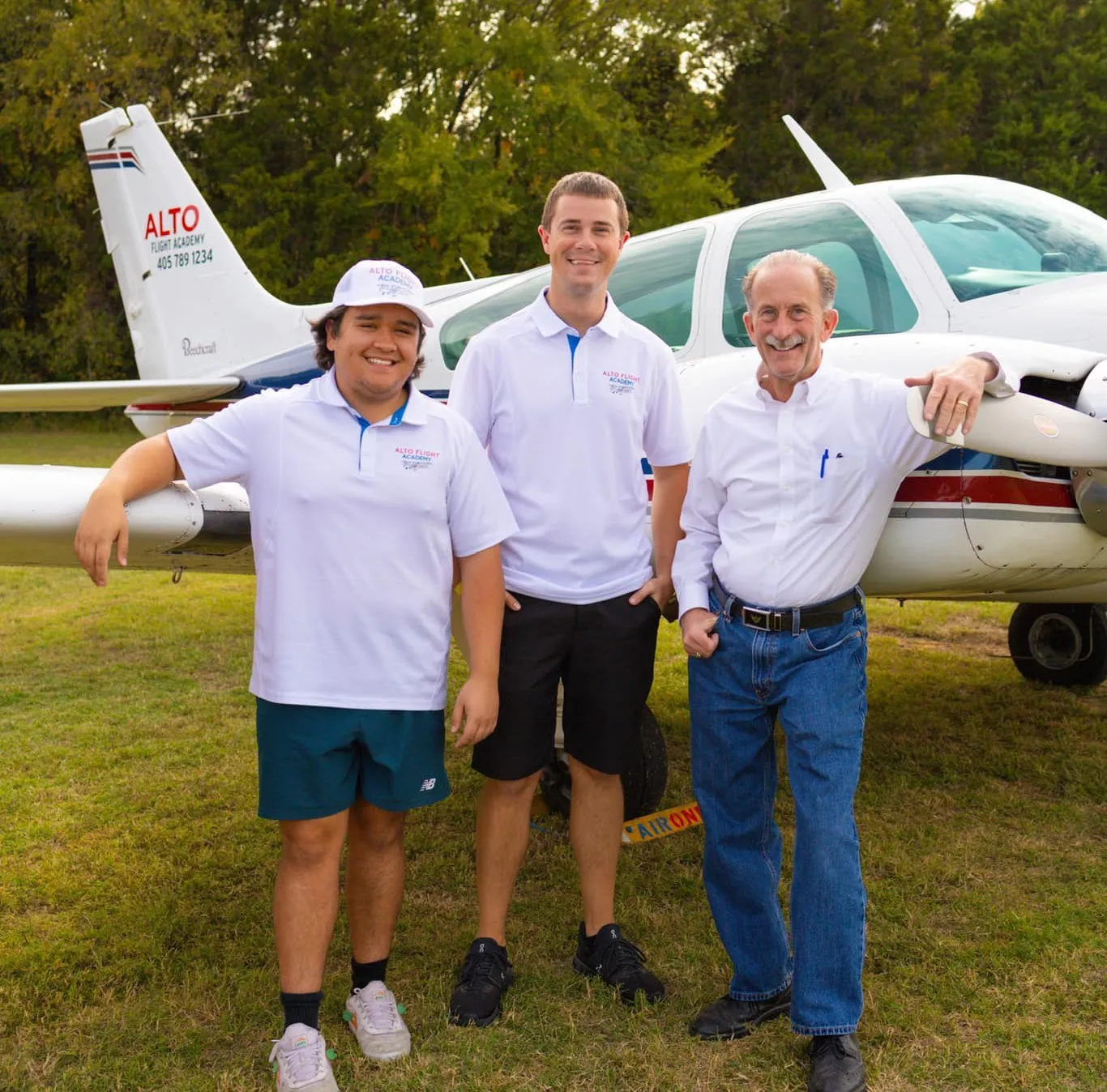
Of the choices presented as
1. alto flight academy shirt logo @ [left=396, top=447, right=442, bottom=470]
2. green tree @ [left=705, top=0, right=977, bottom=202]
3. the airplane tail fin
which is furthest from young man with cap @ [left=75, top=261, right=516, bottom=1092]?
green tree @ [left=705, top=0, right=977, bottom=202]

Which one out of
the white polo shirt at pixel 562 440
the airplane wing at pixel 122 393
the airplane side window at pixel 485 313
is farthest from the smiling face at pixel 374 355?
the airplane wing at pixel 122 393

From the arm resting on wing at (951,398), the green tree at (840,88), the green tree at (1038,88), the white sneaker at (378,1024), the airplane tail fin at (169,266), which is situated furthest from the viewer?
the green tree at (840,88)

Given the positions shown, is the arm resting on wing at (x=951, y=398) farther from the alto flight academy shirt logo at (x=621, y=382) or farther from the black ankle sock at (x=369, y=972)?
the black ankle sock at (x=369, y=972)

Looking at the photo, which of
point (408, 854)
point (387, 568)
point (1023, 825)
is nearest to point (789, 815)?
point (1023, 825)

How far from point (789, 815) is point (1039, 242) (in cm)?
215

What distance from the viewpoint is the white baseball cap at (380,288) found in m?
2.33

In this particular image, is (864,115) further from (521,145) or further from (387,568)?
(387,568)

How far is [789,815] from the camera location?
4098mm

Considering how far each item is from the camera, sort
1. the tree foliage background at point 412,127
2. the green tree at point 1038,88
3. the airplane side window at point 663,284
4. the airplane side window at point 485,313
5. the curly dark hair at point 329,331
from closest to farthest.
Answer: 1. the curly dark hair at point 329,331
2. the airplane side window at point 663,284
3. the airplane side window at point 485,313
4. the tree foliage background at point 412,127
5. the green tree at point 1038,88

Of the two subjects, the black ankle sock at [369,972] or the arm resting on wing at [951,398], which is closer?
the arm resting on wing at [951,398]

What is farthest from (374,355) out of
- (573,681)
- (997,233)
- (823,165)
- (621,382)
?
(823,165)

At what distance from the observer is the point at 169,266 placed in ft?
26.8

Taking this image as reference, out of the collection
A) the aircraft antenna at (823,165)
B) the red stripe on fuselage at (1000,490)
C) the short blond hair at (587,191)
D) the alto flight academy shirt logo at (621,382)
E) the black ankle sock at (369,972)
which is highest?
the aircraft antenna at (823,165)

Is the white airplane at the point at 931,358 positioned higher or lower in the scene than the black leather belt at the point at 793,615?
higher
